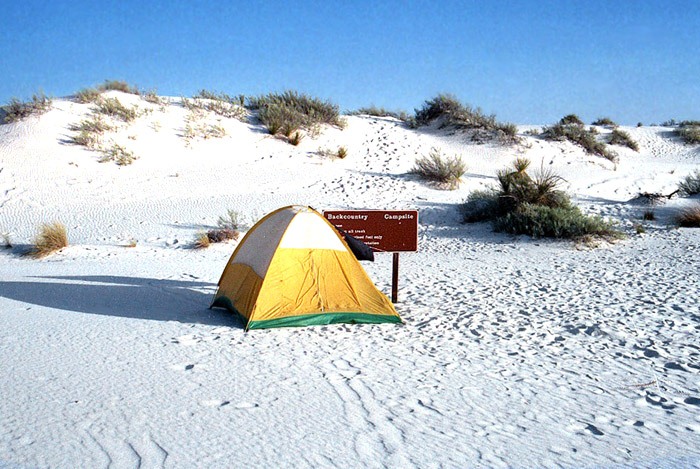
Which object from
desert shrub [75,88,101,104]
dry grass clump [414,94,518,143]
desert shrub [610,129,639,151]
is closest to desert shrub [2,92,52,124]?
desert shrub [75,88,101,104]

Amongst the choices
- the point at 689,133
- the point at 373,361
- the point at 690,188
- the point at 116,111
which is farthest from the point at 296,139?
the point at 689,133

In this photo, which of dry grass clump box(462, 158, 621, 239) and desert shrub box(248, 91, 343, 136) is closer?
dry grass clump box(462, 158, 621, 239)

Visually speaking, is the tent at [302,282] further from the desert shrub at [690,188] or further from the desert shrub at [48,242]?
the desert shrub at [690,188]

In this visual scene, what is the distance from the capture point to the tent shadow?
7918 mm

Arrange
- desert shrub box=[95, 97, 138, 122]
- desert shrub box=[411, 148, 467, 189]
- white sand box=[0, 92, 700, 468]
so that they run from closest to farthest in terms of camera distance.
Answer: white sand box=[0, 92, 700, 468]
desert shrub box=[411, 148, 467, 189]
desert shrub box=[95, 97, 138, 122]

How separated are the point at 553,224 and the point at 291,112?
14.4 meters

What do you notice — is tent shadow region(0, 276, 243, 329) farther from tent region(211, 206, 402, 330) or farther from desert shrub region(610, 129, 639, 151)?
desert shrub region(610, 129, 639, 151)

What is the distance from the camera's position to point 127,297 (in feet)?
29.4

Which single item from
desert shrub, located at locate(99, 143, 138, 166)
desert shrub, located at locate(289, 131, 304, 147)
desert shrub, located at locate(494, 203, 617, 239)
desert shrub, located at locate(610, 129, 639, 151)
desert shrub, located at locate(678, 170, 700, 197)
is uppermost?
desert shrub, located at locate(610, 129, 639, 151)

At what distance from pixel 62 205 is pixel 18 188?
197cm

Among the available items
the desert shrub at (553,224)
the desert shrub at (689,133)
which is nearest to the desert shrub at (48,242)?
the desert shrub at (553,224)

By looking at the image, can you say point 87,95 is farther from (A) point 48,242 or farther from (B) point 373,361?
(B) point 373,361

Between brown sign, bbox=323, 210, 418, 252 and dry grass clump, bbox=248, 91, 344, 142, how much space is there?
641 inches

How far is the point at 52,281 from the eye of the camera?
33.2ft
